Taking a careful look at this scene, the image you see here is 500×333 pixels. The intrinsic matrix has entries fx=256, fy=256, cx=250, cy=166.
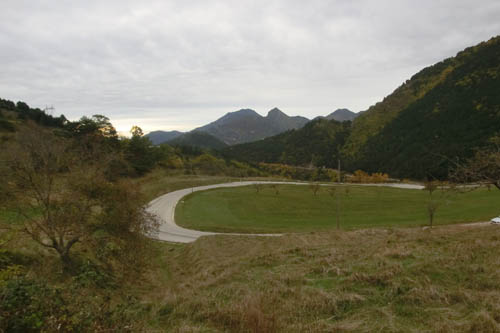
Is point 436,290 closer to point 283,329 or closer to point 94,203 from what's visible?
point 283,329

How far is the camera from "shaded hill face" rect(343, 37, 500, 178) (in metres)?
94.8

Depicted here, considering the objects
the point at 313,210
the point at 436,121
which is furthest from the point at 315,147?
the point at 313,210

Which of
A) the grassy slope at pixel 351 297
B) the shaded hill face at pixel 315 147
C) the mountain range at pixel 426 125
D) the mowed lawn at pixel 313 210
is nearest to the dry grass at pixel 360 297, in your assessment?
the grassy slope at pixel 351 297

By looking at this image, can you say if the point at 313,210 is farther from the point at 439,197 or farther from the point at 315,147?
the point at 315,147

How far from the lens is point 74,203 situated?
1347cm

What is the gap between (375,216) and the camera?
3484cm

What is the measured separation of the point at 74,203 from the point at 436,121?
461ft

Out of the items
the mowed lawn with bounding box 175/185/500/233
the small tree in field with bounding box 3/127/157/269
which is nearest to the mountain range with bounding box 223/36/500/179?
the mowed lawn with bounding box 175/185/500/233

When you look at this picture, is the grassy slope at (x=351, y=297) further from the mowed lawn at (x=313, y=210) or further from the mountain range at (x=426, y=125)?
the mountain range at (x=426, y=125)

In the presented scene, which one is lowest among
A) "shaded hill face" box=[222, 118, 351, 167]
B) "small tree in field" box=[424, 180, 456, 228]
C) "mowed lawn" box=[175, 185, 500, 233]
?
"mowed lawn" box=[175, 185, 500, 233]

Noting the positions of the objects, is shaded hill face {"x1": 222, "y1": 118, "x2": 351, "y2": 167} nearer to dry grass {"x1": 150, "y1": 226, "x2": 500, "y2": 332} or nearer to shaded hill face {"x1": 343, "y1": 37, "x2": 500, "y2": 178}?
shaded hill face {"x1": 343, "y1": 37, "x2": 500, "y2": 178}

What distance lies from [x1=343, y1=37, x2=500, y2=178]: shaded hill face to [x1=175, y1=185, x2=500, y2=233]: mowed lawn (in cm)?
4622

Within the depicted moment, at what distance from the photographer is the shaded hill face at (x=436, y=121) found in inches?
3733

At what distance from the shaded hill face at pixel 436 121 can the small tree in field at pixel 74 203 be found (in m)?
91.4
